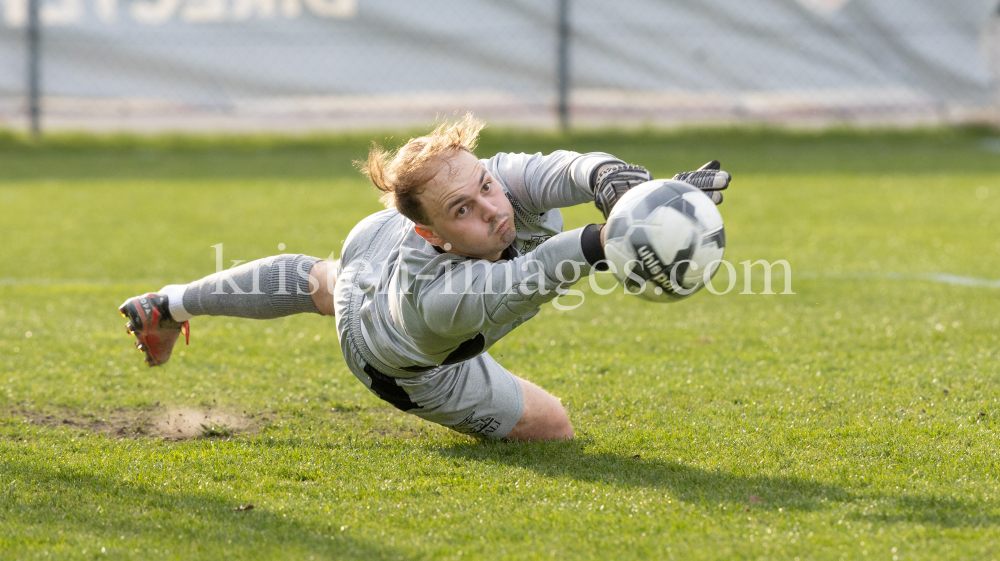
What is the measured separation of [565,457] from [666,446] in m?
0.28

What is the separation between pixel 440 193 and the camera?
2.45 m

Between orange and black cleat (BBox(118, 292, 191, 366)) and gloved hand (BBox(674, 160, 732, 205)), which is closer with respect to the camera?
gloved hand (BBox(674, 160, 732, 205))

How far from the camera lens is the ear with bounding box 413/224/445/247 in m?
2.53

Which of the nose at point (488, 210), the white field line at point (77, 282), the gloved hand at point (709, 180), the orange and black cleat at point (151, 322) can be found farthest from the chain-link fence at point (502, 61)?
→ the gloved hand at point (709, 180)

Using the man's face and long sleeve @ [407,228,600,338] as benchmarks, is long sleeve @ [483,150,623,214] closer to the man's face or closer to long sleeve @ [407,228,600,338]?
the man's face

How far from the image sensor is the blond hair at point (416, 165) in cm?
244

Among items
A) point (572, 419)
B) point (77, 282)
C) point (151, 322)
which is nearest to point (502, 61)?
point (77, 282)

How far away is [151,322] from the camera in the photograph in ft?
10.7

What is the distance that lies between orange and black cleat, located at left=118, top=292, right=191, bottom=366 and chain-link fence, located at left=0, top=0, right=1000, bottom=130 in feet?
20.5

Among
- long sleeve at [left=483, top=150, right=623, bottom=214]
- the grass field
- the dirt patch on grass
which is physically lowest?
the dirt patch on grass

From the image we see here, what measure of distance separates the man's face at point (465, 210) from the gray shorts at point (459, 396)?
16.2 inches

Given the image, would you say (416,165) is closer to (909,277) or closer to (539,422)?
(539,422)

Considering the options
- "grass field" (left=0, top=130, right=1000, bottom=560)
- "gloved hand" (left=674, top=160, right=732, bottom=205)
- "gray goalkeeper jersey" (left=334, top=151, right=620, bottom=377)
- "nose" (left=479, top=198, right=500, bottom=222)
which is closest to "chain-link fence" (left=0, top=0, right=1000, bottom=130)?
"grass field" (left=0, top=130, right=1000, bottom=560)

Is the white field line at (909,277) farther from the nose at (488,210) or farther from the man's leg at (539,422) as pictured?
the nose at (488,210)
